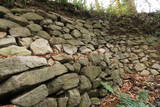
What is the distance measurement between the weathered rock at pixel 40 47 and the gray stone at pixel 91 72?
72 cm

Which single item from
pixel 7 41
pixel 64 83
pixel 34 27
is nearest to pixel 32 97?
pixel 64 83

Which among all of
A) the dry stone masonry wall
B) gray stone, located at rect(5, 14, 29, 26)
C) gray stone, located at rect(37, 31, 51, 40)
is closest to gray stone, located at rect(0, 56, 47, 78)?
the dry stone masonry wall

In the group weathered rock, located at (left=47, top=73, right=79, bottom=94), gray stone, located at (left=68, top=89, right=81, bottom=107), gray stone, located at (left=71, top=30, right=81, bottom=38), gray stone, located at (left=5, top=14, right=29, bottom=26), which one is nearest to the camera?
weathered rock, located at (left=47, top=73, right=79, bottom=94)

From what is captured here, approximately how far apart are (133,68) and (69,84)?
2.36 m

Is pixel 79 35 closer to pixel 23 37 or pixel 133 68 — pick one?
pixel 23 37

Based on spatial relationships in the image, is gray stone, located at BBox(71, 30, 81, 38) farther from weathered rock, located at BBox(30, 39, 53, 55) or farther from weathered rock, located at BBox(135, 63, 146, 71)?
weathered rock, located at BBox(135, 63, 146, 71)

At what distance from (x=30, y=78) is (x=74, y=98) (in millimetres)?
793

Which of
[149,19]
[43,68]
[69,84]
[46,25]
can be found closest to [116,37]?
[149,19]

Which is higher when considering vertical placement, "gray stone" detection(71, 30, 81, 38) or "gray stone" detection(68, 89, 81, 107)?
"gray stone" detection(71, 30, 81, 38)

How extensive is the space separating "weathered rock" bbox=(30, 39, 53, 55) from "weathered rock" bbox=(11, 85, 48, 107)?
0.61 metres

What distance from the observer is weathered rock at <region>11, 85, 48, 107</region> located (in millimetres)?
1592

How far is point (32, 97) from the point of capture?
1.71 meters

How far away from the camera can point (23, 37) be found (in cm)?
224

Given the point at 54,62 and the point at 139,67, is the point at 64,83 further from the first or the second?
the point at 139,67
